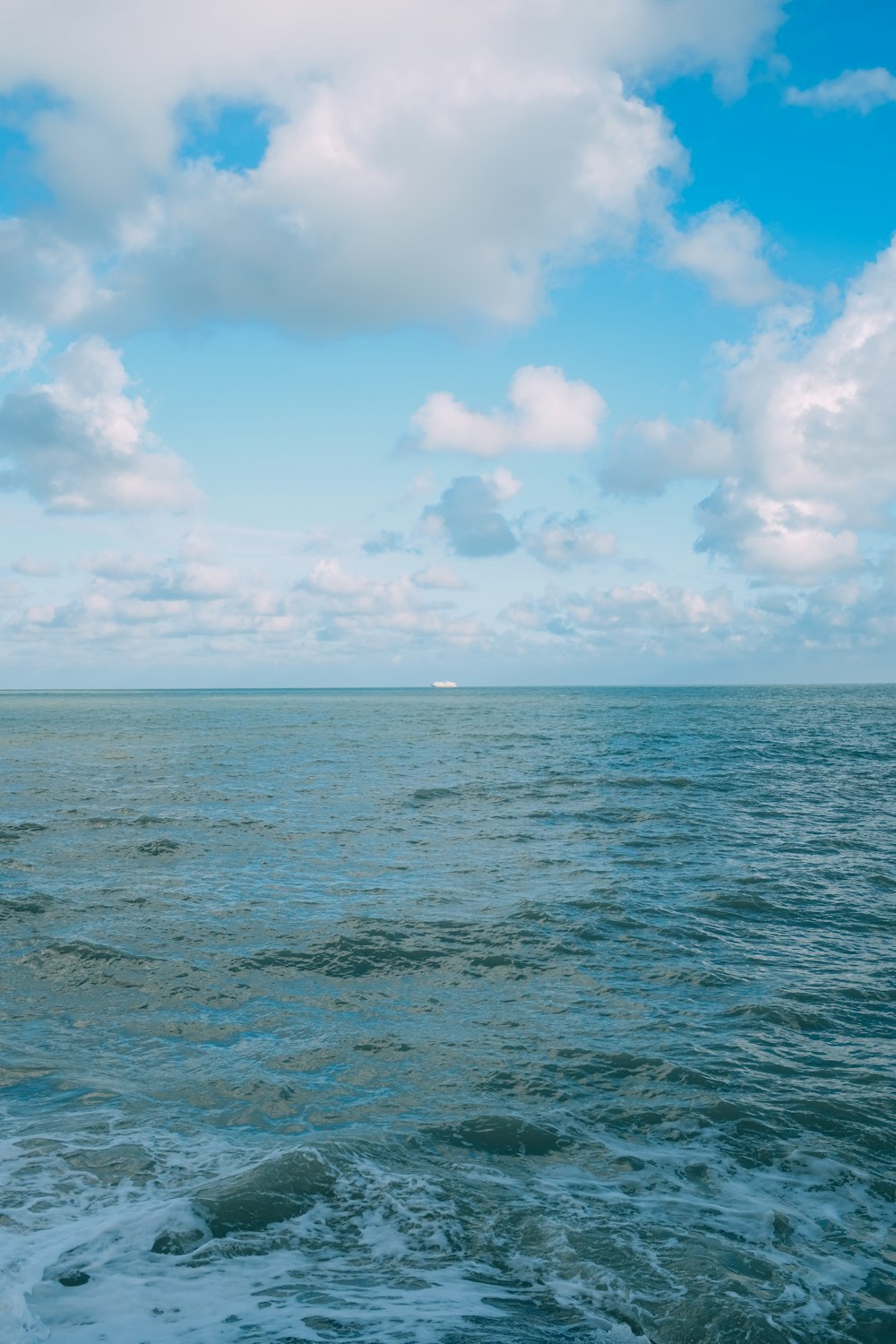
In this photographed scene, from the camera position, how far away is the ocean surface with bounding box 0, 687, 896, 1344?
6516 millimetres

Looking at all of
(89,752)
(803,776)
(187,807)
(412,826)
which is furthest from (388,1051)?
(89,752)

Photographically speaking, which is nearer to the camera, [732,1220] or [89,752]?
[732,1220]

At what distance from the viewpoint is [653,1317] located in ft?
20.6

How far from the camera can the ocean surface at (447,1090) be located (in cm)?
652

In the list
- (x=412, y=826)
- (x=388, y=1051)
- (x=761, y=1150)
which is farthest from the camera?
(x=412, y=826)

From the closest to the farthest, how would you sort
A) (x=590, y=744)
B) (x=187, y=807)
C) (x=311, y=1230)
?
(x=311, y=1230), (x=187, y=807), (x=590, y=744)

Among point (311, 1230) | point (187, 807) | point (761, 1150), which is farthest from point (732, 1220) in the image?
point (187, 807)

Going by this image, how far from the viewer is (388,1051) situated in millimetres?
11109

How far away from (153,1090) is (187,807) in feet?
75.2

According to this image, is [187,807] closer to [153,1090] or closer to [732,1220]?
[153,1090]

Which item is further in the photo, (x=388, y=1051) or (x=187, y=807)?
(x=187, y=807)

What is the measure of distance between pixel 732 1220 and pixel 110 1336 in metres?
5.36

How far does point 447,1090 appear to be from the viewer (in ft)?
32.6

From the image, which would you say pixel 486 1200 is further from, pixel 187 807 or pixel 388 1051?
pixel 187 807
